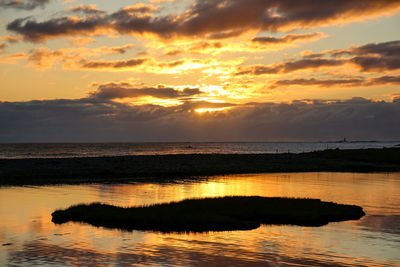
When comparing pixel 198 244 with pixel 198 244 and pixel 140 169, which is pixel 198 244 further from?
pixel 140 169

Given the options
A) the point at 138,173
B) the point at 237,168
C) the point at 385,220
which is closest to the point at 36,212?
the point at 385,220

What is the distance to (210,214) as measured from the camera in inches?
1277

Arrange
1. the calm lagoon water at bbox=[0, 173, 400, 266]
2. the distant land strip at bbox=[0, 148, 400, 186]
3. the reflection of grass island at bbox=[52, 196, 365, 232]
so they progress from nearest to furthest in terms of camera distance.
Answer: the calm lagoon water at bbox=[0, 173, 400, 266] < the reflection of grass island at bbox=[52, 196, 365, 232] < the distant land strip at bbox=[0, 148, 400, 186]

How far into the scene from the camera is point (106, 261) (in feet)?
66.8

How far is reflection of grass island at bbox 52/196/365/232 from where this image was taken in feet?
96.9

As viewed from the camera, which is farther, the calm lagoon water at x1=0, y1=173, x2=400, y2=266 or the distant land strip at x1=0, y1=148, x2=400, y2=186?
the distant land strip at x1=0, y1=148, x2=400, y2=186

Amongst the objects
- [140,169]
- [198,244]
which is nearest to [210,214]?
[198,244]

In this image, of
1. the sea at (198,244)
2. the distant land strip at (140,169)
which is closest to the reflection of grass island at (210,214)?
the sea at (198,244)

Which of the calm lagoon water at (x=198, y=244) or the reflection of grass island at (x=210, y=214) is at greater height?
the reflection of grass island at (x=210, y=214)

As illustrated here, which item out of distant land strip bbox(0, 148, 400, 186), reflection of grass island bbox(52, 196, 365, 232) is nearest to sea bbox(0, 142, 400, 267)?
reflection of grass island bbox(52, 196, 365, 232)

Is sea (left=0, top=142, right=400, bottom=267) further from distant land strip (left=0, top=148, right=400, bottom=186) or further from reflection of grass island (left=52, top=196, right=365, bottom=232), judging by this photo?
distant land strip (left=0, top=148, right=400, bottom=186)

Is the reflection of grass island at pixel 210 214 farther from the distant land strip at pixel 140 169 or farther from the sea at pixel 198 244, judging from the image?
the distant land strip at pixel 140 169

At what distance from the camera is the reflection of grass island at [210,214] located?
29531mm

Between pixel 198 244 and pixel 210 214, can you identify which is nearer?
pixel 198 244
